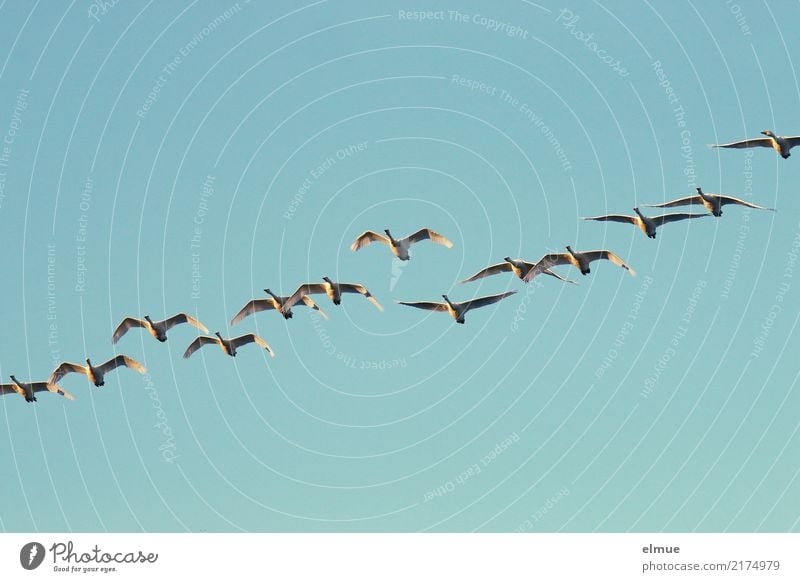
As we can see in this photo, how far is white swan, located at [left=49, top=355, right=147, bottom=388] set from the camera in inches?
4316

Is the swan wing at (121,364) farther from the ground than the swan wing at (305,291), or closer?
closer

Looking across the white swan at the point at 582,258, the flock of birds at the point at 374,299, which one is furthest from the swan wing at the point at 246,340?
the white swan at the point at 582,258

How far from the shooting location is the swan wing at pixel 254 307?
11019 cm

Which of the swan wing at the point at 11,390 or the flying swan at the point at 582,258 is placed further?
the swan wing at the point at 11,390

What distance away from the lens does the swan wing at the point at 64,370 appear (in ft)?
361

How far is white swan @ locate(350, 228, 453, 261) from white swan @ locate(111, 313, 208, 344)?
11.5 meters

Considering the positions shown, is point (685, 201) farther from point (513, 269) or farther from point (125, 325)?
point (125, 325)

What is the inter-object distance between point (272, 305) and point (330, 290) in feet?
15.3

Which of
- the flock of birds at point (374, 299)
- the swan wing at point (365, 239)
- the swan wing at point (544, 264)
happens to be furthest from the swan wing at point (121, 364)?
the swan wing at point (544, 264)

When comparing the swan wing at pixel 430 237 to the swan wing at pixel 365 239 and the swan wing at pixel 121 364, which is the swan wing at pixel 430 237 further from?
the swan wing at pixel 121 364

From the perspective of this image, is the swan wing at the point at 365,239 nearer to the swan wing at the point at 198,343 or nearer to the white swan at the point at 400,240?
the white swan at the point at 400,240
